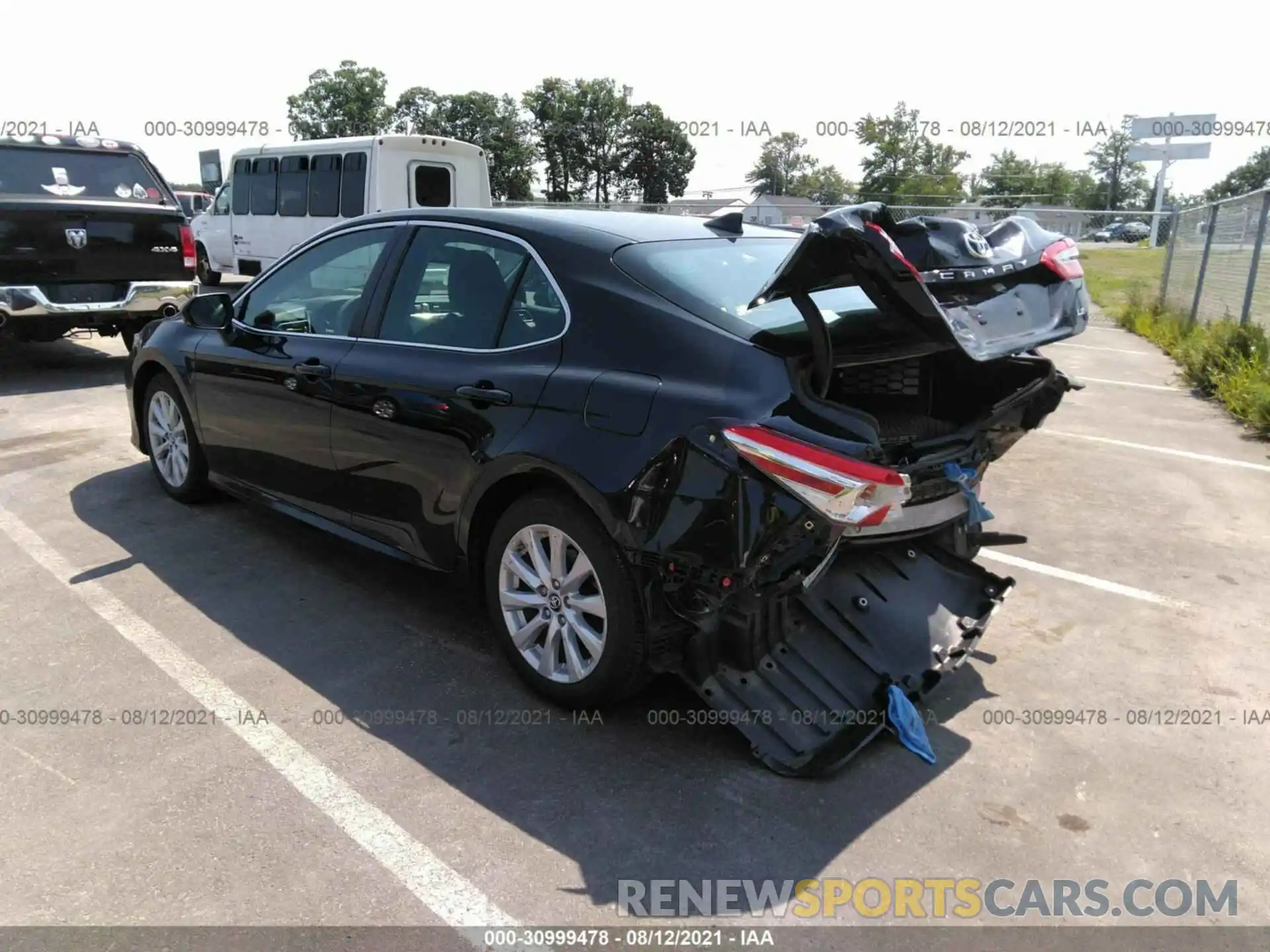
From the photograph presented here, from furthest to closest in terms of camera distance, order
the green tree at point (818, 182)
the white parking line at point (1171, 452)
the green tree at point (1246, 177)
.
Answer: the green tree at point (1246, 177) < the green tree at point (818, 182) < the white parking line at point (1171, 452)

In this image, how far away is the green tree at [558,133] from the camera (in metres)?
54.0

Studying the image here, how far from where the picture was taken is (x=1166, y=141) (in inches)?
2216

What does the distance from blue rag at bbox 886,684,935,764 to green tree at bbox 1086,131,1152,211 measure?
89474 mm

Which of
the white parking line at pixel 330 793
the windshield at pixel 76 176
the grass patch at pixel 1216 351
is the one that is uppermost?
the windshield at pixel 76 176

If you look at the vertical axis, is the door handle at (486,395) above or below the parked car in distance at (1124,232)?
below

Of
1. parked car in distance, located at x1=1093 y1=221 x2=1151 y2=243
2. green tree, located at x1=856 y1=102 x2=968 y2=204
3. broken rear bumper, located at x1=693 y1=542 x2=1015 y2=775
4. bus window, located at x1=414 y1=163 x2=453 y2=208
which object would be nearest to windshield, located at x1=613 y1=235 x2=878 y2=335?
broken rear bumper, located at x1=693 y1=542 x2=1015 y2=775

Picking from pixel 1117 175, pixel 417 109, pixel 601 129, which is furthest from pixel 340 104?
pixel 1117 175

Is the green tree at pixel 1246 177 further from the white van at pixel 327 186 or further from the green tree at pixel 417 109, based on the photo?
the white van at pixel 327 186

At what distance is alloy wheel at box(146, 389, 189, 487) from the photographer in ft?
17.8

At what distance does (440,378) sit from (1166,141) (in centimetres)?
6522

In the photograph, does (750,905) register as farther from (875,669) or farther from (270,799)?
(270,799)

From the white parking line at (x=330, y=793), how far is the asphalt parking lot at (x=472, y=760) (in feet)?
0.03

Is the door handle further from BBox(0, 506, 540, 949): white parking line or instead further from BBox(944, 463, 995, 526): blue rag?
BBox(944, 463, 995, 526): blue rag

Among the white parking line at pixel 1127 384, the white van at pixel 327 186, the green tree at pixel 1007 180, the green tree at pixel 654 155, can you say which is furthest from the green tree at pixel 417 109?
the white parking line at pixel 1127 384
